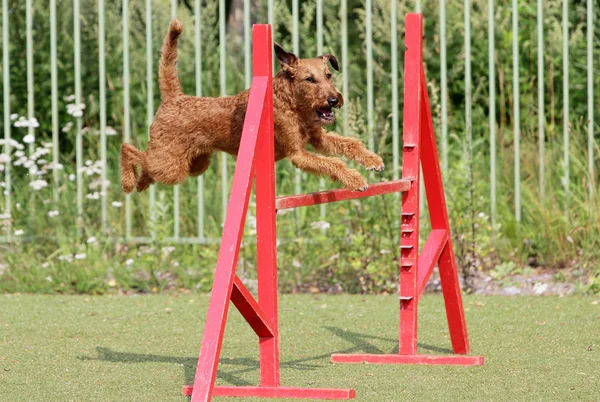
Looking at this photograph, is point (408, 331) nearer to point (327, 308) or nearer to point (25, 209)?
point (327, 308)

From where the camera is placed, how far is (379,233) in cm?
727

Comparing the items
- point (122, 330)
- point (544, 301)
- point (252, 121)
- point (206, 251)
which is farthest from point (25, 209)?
point (252, 121)

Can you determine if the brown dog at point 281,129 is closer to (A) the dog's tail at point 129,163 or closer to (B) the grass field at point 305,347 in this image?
(A) the dog's tail at point 129,163

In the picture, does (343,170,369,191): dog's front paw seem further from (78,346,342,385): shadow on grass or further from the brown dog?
(78,346,342,385): shadow on grass

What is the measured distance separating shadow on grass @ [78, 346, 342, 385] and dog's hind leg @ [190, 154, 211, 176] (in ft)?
2.83

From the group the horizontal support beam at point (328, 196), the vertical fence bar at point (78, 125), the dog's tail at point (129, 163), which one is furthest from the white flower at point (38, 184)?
the horizontal support beam at point (328, 196)

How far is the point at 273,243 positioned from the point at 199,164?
732mm

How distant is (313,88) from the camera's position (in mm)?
4344

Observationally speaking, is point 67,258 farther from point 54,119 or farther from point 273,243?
point 273,243

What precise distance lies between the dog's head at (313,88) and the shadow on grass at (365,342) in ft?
4.67

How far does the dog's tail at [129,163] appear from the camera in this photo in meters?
4.68

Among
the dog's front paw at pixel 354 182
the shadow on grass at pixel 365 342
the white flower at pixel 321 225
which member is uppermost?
the dog's front paw at pixel 354 182

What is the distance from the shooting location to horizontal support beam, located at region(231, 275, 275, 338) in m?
3.86

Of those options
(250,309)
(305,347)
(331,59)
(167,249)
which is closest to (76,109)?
(167,249)
